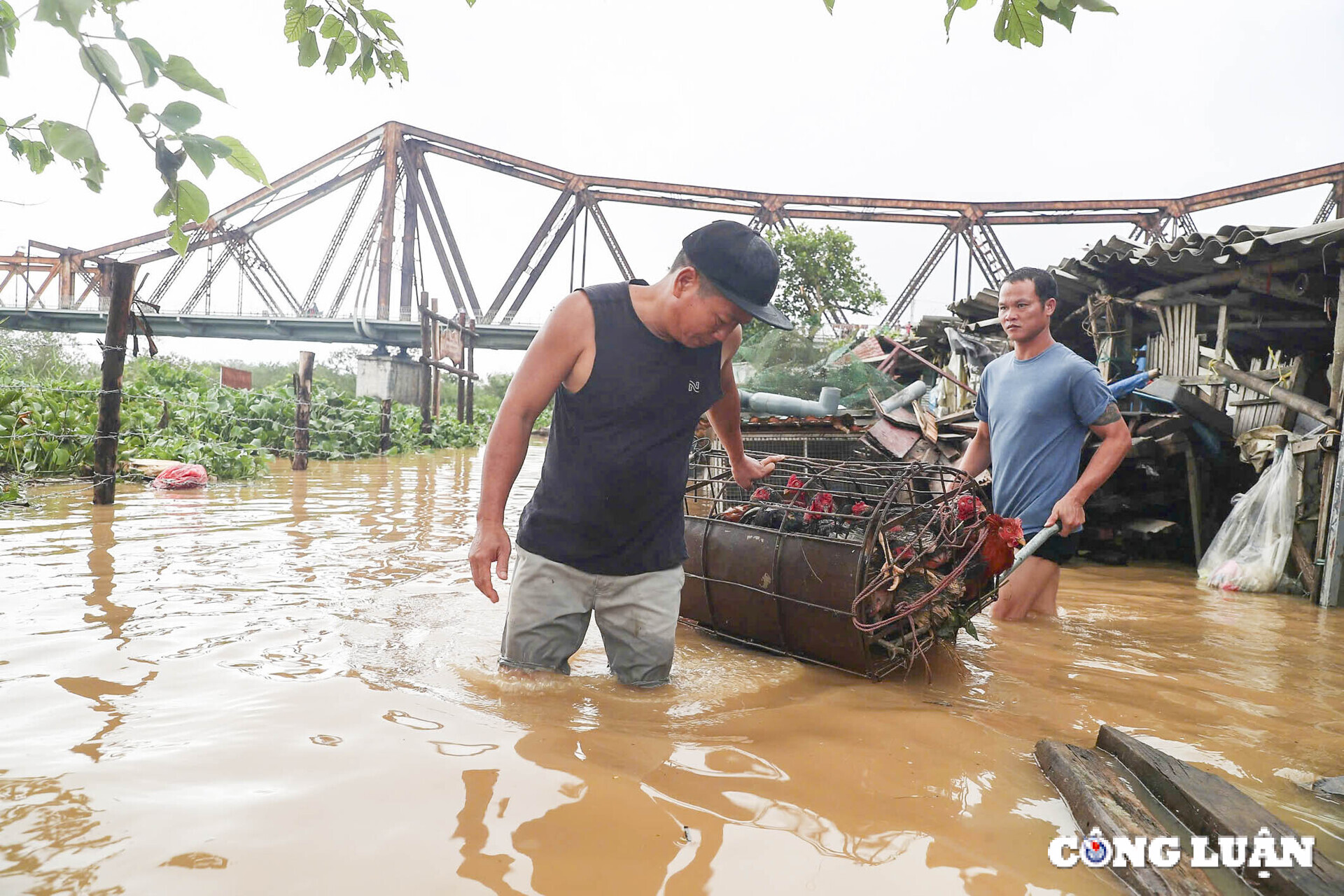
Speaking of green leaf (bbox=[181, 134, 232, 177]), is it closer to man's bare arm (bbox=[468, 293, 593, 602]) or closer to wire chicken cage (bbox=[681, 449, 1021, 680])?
man's bare arm (bbox=[468, 293, 593, 602])

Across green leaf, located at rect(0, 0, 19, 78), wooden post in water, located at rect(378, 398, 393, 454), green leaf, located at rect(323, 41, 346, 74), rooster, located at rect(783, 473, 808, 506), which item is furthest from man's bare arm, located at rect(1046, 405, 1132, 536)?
wooden post in water, located at rect(378, 398, 393, 454)

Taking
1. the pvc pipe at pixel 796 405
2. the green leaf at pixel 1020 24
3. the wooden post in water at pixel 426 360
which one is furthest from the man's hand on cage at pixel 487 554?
the wooden post in water at pixel 426 360

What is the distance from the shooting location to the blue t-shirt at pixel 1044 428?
3.50m

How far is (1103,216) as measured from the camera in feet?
128

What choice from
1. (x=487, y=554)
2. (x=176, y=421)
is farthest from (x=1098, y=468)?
(x=176, y=421)

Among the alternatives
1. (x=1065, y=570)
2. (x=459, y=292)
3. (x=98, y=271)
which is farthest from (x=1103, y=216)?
(x=98, y=271)

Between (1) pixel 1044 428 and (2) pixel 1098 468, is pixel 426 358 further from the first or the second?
(2) pixel 1098 468

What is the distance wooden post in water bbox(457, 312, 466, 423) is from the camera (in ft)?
67.6

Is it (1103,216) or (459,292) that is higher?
(1103,216)

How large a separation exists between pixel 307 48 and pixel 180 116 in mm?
679

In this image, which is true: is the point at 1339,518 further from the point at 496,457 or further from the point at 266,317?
the point at 266,317

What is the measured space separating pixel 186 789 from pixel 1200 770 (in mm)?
2264

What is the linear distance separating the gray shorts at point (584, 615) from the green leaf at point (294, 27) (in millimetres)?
1464

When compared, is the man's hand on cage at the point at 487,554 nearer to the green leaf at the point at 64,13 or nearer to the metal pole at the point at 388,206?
the green leaf at the point at 64,13
